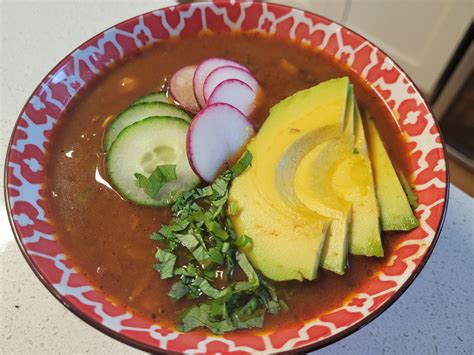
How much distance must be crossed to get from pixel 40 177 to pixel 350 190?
64 centimetres

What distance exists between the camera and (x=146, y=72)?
1.19 meters

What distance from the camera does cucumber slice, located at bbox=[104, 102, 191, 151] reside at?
106 centimetres

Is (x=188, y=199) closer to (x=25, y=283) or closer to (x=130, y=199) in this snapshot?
(x=130, y=199)

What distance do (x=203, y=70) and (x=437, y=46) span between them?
128cm

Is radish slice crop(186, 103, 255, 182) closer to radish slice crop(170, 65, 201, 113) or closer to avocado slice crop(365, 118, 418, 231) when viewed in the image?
radish slice crop(170, 65, 201, 113)

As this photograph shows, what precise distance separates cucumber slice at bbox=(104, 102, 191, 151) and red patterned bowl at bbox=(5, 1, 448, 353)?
13 cm

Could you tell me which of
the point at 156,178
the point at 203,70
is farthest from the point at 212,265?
the point at 203,70

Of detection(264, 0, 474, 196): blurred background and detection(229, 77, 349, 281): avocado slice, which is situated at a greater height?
detection(264, 0, 474, 196): blurred background

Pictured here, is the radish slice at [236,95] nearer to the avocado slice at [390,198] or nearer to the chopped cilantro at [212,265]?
the chopped cilantro at [212,265]

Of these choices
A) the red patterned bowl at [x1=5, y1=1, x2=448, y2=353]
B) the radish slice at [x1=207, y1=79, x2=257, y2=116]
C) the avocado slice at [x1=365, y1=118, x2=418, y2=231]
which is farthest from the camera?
the radish slice at [x1=207, y1=79, x2=257, y2=116]

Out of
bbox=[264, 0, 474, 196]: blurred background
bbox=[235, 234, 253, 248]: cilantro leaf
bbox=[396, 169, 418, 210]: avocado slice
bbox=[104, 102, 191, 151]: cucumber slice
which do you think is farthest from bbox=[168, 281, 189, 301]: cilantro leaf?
bbox=[264, 0, 474, 196]: blurred background

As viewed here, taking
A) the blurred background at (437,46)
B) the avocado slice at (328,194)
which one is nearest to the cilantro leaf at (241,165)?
the avocado slice at (328,194)

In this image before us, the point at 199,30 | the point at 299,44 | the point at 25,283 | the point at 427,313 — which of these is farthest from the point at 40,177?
the point at 427,313

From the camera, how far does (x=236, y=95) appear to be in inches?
42.5
